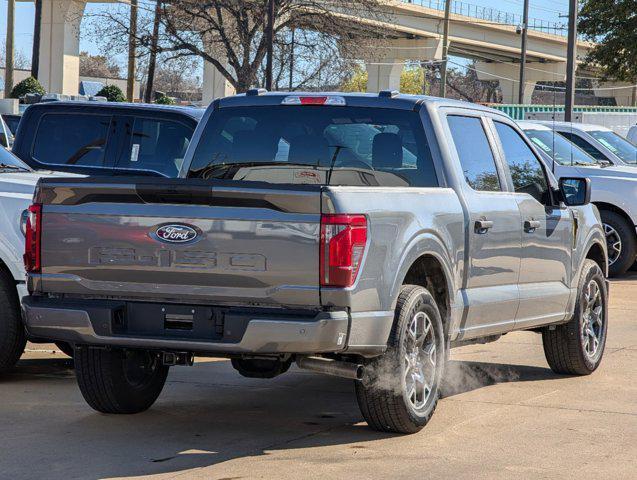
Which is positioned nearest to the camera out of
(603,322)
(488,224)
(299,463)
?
(299,463)

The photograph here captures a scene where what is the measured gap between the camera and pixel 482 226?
7.77 m

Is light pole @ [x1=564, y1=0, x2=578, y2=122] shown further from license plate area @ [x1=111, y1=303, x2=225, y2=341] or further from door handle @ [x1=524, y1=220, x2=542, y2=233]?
license plate area @ [x1=111, y1=303, x2=225, y2=341]

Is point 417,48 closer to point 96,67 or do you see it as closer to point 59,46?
point 59,46

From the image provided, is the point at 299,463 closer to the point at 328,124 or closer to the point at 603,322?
the point at 328,124

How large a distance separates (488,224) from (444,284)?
621mm

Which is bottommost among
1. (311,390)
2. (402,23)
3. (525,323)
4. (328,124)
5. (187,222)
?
(311,390)

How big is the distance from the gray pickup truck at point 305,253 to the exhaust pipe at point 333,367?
11 millimetres

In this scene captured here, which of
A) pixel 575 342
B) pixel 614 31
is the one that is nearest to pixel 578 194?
pixel 575 342

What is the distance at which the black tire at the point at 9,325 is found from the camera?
8.50m

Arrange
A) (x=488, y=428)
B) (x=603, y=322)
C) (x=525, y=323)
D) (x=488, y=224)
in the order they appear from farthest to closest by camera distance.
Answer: (x=603, y=322) → (x=525, y=323) → (x=488, y=224) → (x=488, y=428)

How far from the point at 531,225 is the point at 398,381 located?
2138 mm

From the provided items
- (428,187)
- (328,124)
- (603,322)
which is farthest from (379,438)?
(603,322)

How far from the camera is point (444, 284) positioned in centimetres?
742

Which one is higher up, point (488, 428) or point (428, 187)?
point (428, 187)
